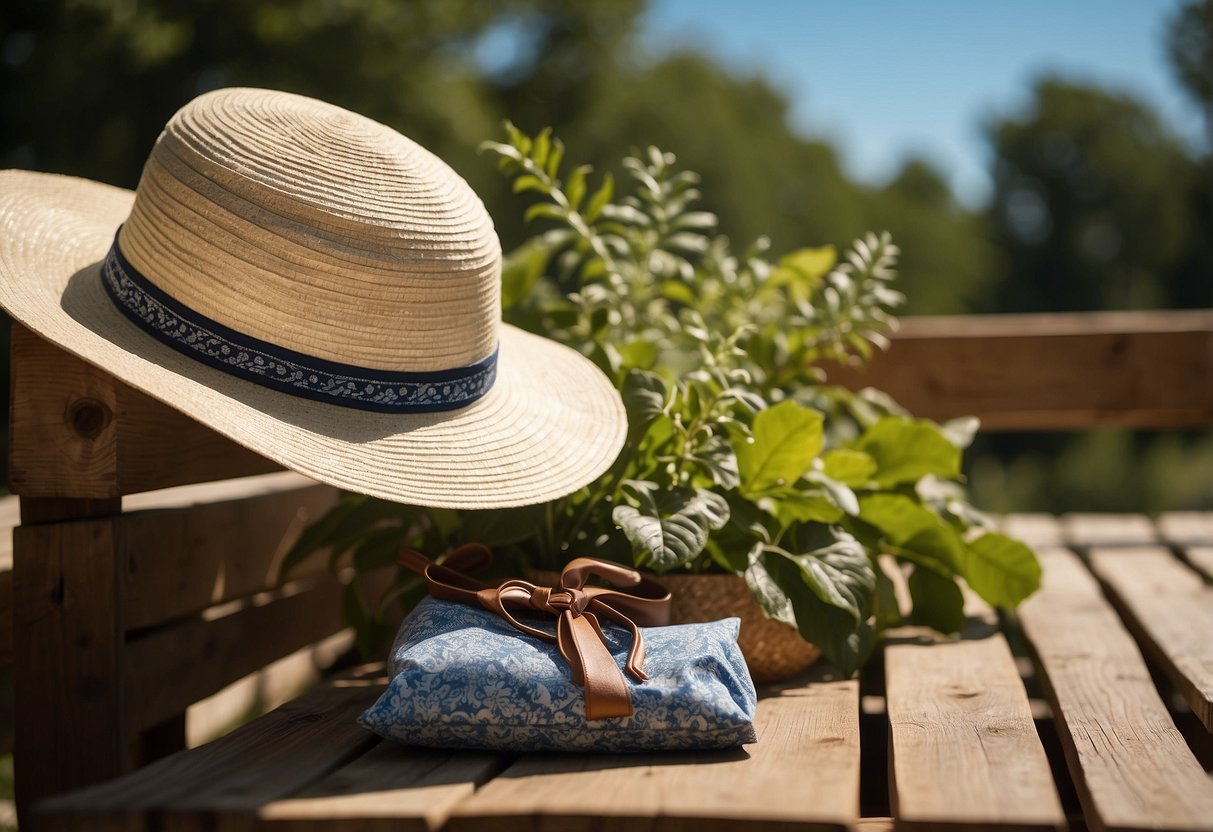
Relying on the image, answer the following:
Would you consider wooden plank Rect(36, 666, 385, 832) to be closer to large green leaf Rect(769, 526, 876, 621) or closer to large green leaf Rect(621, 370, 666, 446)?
large green leaf Rect(621, 370, 666, 446)

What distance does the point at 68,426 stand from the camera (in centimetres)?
155

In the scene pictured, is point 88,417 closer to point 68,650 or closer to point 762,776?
point 68,650

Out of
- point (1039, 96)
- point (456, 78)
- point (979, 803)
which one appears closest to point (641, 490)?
point (979, 803)

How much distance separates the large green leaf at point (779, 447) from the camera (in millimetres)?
1754

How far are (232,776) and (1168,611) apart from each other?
1823 mm

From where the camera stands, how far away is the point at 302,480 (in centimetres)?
254

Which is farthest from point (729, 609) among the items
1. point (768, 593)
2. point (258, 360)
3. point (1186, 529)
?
point (1186, 529)

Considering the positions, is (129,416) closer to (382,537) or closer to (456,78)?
(382,537)

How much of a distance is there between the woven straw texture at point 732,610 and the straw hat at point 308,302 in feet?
0.96

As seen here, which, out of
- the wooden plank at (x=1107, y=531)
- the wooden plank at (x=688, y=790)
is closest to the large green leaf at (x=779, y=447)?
the wooden plank at (x=688, y=790)

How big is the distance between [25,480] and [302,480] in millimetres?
984

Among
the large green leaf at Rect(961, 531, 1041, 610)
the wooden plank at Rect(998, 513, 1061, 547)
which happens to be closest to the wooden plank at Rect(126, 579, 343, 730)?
the large green leaf at Rect(961, 531, 1041, 610)

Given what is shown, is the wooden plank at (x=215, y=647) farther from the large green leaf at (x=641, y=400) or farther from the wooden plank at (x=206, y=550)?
the large green leaf at (x=641, y=400)

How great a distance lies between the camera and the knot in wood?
5.05 feet
